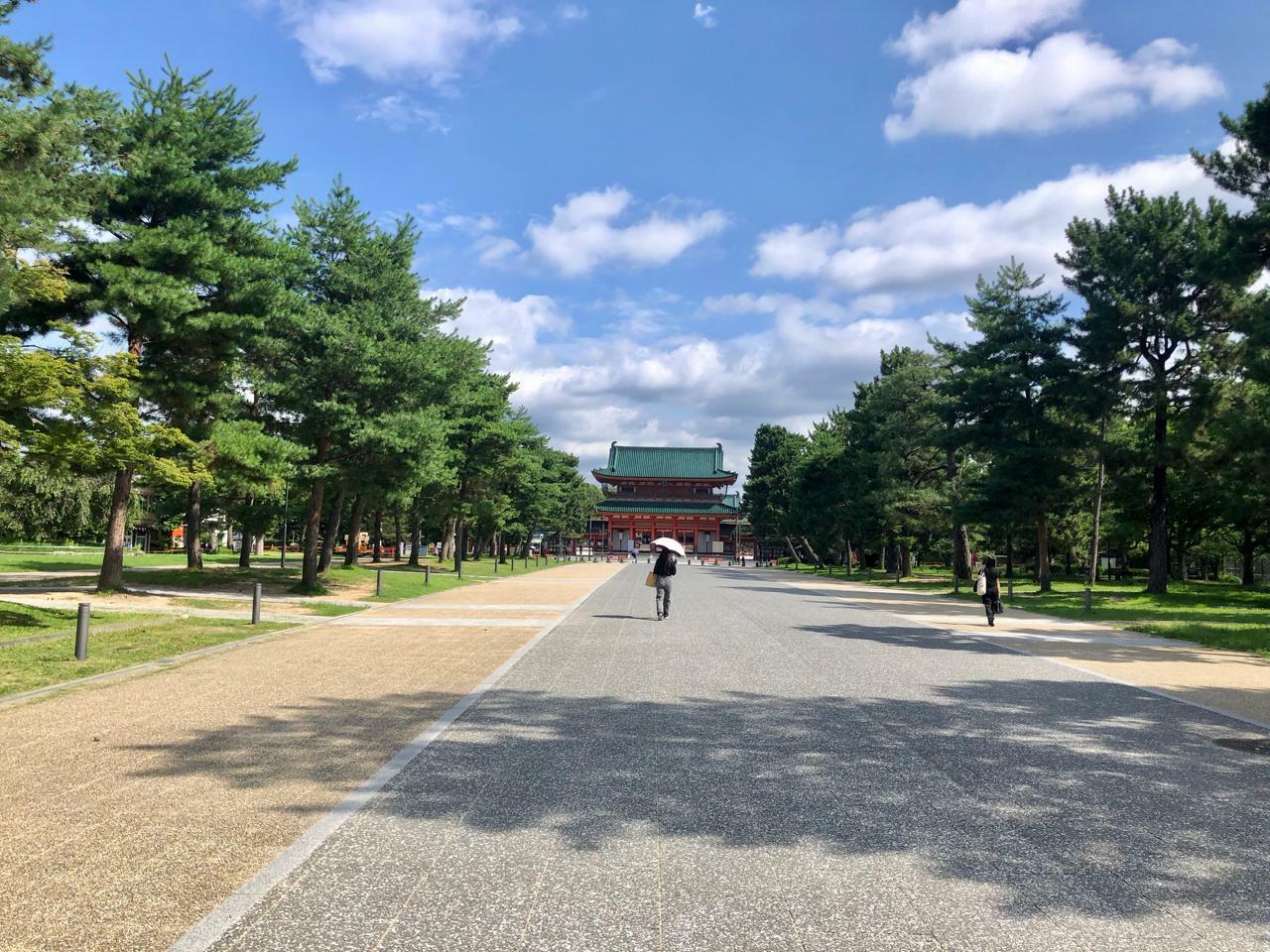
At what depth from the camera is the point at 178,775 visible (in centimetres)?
592

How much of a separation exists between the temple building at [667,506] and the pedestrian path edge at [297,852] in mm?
89092

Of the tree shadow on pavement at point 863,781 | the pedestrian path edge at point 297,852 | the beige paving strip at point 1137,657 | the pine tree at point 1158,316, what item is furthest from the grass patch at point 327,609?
the pine tree at point 1158,316

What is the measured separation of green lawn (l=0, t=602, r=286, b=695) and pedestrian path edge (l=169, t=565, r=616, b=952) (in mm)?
5098

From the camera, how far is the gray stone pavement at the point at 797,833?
12.1 feet

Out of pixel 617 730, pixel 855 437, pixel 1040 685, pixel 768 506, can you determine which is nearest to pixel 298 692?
pixel 617 730

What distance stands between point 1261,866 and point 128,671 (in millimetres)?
11237

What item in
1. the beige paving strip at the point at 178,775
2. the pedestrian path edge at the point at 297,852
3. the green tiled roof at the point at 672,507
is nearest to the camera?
the pedestrian path edge at the point at 297,852

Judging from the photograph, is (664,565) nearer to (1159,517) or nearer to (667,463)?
(1159,517)

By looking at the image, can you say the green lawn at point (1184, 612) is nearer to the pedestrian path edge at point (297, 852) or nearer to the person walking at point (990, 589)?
the person walking at point (990, 589)

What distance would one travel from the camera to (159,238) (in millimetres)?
18859

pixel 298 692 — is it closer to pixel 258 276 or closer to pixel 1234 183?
pixel 258 276

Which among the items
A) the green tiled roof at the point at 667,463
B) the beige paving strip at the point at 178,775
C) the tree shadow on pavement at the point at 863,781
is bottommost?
the beige paving strip at the point at 178,775

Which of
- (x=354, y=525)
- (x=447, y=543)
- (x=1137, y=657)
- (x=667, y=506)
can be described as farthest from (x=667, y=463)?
(x=1137, y=657)

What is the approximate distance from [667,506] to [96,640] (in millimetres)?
86800
